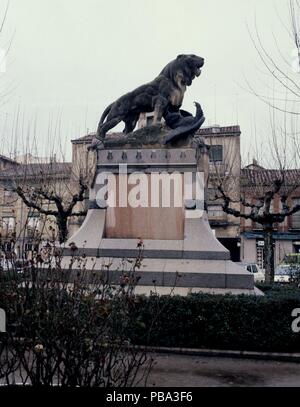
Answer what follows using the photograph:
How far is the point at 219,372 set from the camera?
244 inches

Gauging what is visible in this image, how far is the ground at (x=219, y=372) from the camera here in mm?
5684

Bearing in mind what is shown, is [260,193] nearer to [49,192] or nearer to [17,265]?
[49,192]

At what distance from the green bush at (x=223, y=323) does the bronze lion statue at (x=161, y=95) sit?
534 centimetres

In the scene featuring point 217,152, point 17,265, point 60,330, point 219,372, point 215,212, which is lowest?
point 219,372

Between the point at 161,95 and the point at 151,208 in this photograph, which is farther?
the point at 161,95

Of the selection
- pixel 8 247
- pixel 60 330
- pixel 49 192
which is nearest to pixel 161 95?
pixel 8 247

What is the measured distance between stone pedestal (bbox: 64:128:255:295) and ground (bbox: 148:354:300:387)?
2.56m

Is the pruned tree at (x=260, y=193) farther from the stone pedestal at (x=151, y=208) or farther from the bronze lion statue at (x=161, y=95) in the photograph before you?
the stone pedestal at (x=151, y=208)

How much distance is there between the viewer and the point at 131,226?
34.6ft

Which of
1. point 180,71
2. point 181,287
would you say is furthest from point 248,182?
point 181,287

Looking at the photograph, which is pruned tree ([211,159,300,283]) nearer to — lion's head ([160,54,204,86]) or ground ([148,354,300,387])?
lion's head ([160,54,204,86])

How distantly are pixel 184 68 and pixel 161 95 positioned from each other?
0.90 metres

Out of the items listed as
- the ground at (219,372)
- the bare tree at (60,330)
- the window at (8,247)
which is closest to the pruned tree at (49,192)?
the window at (8,247)
